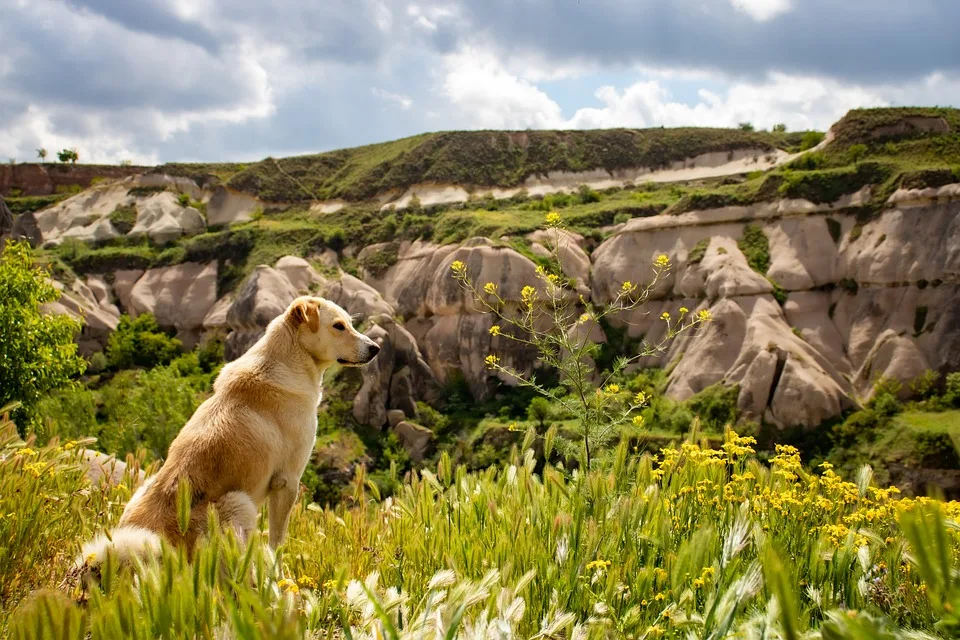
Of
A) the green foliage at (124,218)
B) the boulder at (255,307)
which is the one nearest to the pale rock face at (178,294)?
the boulder at (255,307)

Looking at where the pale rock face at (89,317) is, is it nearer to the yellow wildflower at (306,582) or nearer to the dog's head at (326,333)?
the dog's head at (326,333)

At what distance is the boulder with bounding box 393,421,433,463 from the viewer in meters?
40.4

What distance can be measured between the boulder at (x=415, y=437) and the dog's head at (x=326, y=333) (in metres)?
34.8

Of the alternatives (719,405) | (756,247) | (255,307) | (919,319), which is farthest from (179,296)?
(919,319)

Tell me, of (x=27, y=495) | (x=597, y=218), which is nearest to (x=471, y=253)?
(x=597, y=218)

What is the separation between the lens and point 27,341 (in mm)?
16672

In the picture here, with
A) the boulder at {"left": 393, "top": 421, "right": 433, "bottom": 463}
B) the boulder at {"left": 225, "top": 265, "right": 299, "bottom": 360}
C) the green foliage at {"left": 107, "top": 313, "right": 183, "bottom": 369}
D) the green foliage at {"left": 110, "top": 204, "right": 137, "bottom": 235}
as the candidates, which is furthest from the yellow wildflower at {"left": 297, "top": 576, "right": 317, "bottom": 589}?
the green foliage at {"left": 110, "top": 204, "right": 137, "bottom": 235}

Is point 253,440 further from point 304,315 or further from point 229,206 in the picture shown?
point 229,206

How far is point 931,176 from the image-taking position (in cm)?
3772

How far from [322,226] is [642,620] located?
206 feet

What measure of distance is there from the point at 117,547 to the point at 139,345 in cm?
5646

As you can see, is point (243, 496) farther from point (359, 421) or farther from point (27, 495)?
point (359, 421)

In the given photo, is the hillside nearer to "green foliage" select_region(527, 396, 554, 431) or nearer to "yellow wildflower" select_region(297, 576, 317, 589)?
A: "green foliage" select_region(527, 396, 554, 431)

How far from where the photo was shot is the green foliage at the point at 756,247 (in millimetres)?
41344
